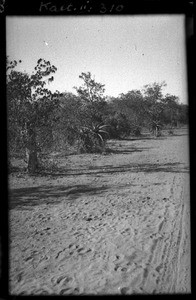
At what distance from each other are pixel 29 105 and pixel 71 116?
15.9 ft

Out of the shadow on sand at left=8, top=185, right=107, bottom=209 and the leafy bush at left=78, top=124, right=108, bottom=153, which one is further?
the leafy bush at left=78, top=124, right=108, bottom=153

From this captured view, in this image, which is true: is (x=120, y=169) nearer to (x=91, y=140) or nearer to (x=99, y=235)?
(x=91, y=140)

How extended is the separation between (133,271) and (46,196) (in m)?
3.38

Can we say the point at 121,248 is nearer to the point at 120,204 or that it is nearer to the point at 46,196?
the point at 120,204

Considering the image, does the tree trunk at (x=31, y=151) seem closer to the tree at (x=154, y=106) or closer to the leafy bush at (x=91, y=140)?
the leafy bush at (x=91, y=140)

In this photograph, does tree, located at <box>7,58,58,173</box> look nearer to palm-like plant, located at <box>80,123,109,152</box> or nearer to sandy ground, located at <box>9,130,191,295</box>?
sandy ground, located at <box>9,130,191,295</box>

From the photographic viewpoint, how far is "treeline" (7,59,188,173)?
7438 mm

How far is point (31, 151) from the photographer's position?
26.6 ft

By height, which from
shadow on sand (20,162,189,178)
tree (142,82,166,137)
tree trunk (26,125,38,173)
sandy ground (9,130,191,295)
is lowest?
sandy ground (9,130,191,295)

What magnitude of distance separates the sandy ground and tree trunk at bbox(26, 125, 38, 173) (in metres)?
0.65

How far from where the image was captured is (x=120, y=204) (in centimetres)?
547

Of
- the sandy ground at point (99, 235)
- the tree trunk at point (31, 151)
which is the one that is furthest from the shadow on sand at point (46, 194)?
the tree trunk at point (31, 151)

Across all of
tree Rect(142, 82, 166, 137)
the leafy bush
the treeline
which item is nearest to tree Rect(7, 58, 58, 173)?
the treeline

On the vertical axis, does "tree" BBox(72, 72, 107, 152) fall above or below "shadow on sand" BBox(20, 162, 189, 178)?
above
